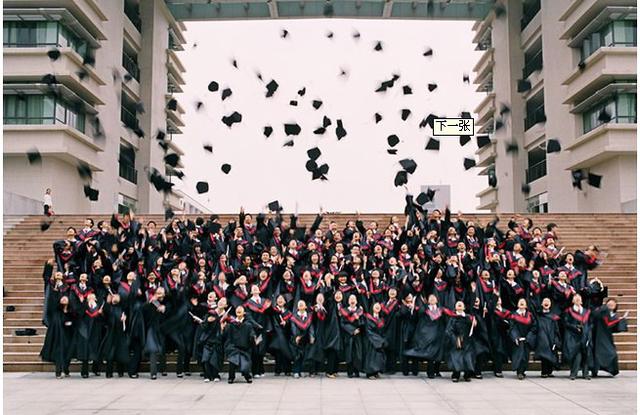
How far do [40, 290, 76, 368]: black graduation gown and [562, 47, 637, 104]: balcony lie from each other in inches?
887

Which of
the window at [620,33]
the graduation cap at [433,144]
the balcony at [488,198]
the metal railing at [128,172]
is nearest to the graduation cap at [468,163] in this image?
the graduation cap at [433,144]

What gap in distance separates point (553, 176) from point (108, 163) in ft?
Result: 66.0

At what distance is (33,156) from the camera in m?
25.4

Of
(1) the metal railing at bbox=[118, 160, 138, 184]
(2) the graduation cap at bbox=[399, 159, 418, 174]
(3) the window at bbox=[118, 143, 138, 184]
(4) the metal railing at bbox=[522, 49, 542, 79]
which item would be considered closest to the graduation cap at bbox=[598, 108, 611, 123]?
(4) the metal railing at bbox=[522, 49, 542, 79]

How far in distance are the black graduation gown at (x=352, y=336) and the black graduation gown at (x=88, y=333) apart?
145 inches

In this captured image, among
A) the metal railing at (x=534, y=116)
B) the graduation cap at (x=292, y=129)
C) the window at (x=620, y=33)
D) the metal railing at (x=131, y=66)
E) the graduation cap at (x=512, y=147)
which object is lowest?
the graduation cap at (x=292, y=129)

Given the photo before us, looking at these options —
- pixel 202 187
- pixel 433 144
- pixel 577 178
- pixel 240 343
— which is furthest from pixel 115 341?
pixel 577 178

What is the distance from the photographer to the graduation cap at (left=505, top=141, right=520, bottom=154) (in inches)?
1416

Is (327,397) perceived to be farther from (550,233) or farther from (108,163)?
(108,163)

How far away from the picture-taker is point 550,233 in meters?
13.3

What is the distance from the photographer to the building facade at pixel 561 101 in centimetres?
2645

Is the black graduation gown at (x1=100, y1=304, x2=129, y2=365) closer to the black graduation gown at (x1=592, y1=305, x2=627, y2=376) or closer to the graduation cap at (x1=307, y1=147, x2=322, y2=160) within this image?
the graduation cap at (x1=307, y1=147, x2=322, y2=160)

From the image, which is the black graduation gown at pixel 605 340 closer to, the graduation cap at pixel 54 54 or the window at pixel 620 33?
the window at pixel 620 33

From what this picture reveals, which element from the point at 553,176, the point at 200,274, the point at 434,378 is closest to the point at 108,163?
the point at 553,176
